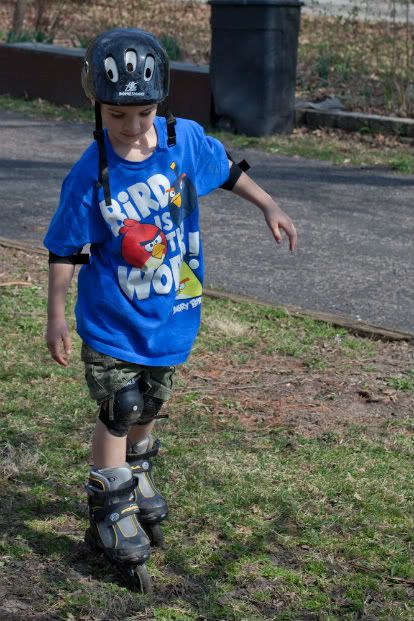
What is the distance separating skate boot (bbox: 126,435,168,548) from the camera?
3482 mm

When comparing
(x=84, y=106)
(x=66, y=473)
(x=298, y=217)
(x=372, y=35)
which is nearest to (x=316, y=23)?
(x=372, y=35)

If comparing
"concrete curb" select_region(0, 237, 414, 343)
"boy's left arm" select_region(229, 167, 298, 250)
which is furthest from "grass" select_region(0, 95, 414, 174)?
"boy's left arm" select_region(229, 167, 298, 250)

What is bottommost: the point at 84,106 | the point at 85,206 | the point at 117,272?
the point at 84,106

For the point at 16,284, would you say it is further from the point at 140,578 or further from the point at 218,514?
the point at 140,578

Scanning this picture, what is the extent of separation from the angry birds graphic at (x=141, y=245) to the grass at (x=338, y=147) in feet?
21.2

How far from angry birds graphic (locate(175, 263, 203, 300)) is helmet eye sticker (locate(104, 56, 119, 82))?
636 millimetres

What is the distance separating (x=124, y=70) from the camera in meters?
3.06

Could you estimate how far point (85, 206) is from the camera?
316 centimetres

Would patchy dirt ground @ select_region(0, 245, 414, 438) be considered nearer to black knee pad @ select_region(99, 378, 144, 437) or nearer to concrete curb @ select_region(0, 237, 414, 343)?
concrete curb @ select_region(0, 237, 414, 343)

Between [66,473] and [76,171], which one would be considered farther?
[66,473]

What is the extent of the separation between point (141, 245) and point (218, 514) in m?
1.03

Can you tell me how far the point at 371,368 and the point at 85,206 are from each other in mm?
2233

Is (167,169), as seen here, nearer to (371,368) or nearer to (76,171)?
(76,171)

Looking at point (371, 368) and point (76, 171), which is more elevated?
point (76, 171)
